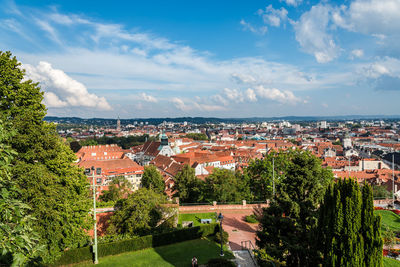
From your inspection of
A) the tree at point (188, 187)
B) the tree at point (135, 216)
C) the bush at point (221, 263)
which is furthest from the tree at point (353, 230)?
the tree at point (188, 187)

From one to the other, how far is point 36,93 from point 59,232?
29.6 feet

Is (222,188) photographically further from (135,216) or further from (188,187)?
(135,216)

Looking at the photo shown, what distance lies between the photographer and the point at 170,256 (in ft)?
68.9

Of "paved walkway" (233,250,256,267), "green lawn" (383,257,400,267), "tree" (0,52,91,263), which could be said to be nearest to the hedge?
"tree" (0,52,91,263)

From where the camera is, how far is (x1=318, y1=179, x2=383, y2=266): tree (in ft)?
35.7

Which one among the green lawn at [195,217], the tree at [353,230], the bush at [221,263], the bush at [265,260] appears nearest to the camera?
the tree at [353,230]

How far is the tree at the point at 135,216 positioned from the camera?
2330 centimetres

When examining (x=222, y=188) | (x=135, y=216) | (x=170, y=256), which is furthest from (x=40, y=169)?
(x=222, y=188)

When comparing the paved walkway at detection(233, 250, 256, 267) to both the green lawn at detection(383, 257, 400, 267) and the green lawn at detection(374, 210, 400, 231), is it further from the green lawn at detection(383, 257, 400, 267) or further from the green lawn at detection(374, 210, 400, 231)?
the green lawn at detection(374, 210, 400, 231)

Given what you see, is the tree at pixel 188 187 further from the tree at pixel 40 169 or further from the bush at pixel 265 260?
the tree at pixel 40 169

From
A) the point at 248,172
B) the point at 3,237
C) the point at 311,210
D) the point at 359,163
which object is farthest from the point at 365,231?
the point at 359,163

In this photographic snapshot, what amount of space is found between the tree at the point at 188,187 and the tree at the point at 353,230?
26653mm

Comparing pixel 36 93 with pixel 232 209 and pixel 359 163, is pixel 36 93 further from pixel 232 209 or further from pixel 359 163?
pixel 359 163

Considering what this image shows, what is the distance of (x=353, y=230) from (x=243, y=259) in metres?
10.3
